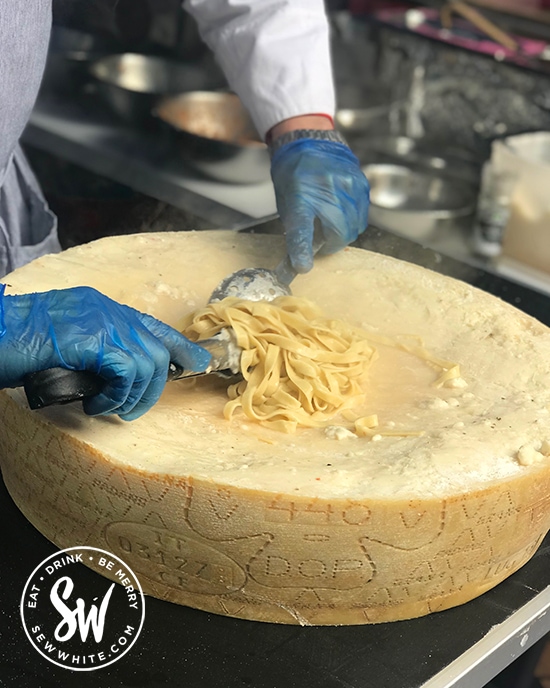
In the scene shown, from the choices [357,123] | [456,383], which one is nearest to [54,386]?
[456,383]

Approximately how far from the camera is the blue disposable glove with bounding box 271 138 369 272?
2.34 meters

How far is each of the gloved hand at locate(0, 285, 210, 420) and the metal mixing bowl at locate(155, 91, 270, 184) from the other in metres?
1.99

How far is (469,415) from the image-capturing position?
6.17 feet

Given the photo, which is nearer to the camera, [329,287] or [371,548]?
[371,548]

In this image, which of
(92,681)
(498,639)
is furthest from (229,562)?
(498,639)

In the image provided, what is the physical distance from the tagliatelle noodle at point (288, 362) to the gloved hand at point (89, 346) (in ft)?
0.77

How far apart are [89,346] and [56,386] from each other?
99 mm

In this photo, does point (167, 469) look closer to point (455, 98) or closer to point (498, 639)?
point (498, 639)

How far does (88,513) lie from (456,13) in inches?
193

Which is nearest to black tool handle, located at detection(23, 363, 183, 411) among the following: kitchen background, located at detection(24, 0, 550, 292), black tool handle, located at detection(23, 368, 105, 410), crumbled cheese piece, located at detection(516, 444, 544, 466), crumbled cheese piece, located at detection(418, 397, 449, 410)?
black tool handle, located at detection(23, 368, 105, 410)

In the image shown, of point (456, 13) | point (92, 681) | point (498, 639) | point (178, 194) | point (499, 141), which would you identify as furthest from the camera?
point (456, 13)

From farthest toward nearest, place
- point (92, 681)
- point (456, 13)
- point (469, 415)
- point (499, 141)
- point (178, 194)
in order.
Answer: point (456, 13), point (499, 141), point (178, 194), point (469, 415), point (92, 681)

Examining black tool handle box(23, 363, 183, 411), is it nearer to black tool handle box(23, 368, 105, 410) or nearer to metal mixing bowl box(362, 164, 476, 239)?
black tool handle box(23, 368, 105, 410)

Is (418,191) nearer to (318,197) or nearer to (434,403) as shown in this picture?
(318,197)
